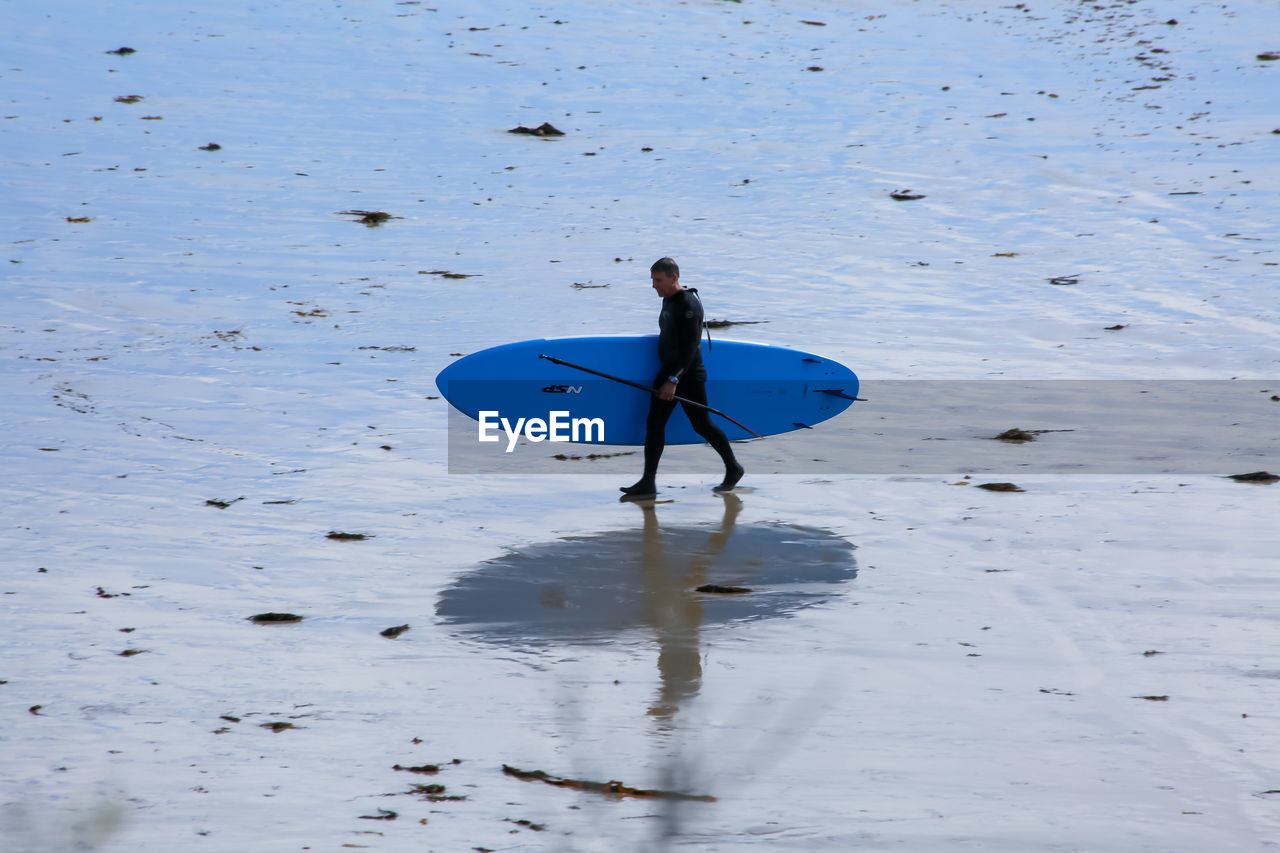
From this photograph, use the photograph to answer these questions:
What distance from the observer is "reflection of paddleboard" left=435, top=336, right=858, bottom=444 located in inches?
327

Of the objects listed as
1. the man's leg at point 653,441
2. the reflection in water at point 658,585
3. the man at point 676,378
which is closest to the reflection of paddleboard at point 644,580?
the reflection in water at point 658,585

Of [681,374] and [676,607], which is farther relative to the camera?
[681,374]

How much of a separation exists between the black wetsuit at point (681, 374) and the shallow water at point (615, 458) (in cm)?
36

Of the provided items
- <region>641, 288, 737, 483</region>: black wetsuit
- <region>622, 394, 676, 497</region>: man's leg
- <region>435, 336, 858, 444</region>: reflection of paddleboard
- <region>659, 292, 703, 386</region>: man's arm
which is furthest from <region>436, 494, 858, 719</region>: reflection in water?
<region>435, 336, 858, 444</region>: reflection of paddleboard

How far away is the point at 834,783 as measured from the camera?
4.21m

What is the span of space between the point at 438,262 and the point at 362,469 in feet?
17.8

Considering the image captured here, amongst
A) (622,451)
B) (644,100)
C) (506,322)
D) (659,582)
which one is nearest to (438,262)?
(506,322)

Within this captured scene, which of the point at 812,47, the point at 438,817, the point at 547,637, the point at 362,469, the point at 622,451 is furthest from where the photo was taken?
the point at 812,47

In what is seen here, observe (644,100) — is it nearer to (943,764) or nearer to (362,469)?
(362,469)

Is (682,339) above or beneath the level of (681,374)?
above

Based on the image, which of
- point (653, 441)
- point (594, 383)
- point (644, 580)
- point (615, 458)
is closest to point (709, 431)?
point (653, 441)

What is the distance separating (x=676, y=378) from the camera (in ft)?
25.6
